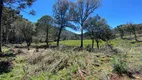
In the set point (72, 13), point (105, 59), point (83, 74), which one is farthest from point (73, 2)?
point (83, 74)

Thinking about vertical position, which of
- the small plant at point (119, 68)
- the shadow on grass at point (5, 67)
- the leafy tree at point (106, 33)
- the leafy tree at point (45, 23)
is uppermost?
the leafy tree at point (45, 23)

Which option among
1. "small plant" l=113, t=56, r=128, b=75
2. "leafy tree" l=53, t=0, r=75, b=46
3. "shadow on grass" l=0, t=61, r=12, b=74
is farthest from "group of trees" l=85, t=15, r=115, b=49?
"small plant" l=113, t=56, r=128, b=75

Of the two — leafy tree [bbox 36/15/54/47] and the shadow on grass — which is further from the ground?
leafy tree [bbox 36/15/54/47]

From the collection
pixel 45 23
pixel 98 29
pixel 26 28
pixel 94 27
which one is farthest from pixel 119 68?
pixel 26 28

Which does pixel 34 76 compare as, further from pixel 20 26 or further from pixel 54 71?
pixel 20 26

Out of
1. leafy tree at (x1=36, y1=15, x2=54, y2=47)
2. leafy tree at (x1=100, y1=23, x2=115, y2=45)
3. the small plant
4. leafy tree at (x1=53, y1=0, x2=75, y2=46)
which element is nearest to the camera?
the small plant

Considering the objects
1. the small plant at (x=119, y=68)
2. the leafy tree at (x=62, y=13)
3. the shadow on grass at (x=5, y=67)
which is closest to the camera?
the small plant at (x=119, y=68)

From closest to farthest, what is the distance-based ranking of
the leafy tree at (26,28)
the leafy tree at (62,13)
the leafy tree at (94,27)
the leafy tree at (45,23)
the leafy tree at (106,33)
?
the leafy tree at (106,33) < the leafy tree at (94,27) < the leafy tree at (62,13) < the leafy tree at (45,23) < the leafy tree at (26,28)

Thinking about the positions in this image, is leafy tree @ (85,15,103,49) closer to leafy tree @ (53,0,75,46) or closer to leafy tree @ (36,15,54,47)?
leafy tree @ (53,0,75,46)

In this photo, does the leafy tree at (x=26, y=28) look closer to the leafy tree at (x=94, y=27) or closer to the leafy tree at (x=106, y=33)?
the leafy tree at (x=94, y=27)

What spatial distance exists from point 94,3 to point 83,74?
73.8 feet

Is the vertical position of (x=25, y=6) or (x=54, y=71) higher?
(x=25, y=6)

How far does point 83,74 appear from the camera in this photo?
495 cm

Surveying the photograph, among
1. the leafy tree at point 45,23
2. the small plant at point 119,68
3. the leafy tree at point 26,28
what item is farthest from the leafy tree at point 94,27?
the small plant at point 119,68
